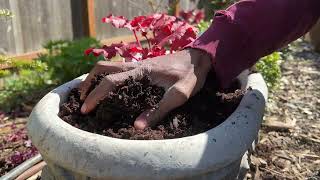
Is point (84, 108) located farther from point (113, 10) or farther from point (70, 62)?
point (113, 10)

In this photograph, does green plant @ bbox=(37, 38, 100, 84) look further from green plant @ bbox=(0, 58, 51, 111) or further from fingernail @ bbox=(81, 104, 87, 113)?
fingernail @ bbox=(81, 104, 87, 113)

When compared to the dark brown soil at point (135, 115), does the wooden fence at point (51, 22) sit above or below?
below

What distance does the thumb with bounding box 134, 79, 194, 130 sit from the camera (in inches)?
56.5

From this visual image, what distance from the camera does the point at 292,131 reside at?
303cm

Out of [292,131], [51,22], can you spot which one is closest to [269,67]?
[292,131]

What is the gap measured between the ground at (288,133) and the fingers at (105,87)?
1177 mm

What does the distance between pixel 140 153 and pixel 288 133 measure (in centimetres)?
202

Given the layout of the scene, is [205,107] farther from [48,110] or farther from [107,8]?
[107,8]

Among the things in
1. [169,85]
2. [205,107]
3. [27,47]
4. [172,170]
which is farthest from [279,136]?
[27,47]

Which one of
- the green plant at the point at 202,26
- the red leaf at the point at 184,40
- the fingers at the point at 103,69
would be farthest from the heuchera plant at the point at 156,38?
the green plant at the point at 202,26

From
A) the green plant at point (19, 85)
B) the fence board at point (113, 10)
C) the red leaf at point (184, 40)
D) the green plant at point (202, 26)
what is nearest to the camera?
the red leaf at point (184, 40)

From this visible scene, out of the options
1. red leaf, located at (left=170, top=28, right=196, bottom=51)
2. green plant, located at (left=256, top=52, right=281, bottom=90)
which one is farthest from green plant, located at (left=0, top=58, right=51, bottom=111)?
red leaf, located at (left=170, top=28, right=196, bottom=51)

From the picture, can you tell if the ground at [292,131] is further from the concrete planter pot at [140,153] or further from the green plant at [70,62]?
the green plant at [70,62]

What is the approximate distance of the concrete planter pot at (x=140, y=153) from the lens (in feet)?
4.05
